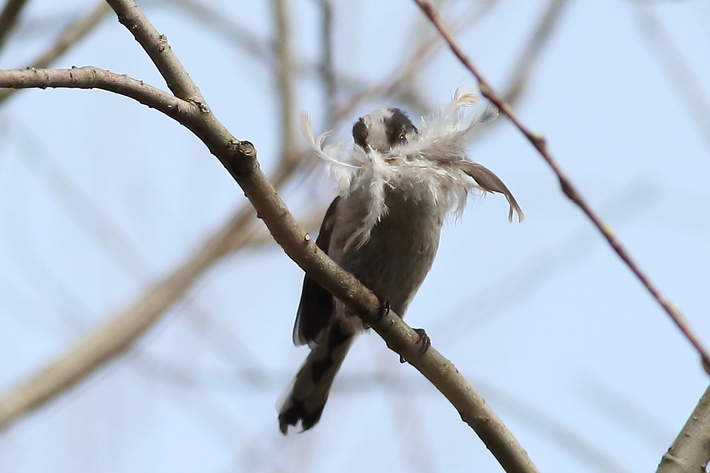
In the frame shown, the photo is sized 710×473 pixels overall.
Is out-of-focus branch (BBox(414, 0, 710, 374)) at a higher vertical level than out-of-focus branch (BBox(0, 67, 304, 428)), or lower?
lower

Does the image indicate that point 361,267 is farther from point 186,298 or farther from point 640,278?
point 640,278

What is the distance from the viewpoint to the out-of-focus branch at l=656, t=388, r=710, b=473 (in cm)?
219

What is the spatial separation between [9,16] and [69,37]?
19.4 inches

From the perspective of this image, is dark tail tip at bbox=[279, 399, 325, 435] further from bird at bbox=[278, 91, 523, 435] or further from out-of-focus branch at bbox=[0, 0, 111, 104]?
out-of-focus branch at bbox=[0, 0, 111, 104]

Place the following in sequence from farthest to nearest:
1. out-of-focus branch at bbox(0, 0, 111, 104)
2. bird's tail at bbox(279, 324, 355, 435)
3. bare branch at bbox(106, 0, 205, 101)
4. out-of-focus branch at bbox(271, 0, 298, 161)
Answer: out-of-focus branch at bbox(271, 0, 298, 161)
bird's tail at bbox(279, 324, 355, 435)
out-of-focus branch at bbox(0, 0, 111, 104)
bare branch at bbox(106, 0, 205, 101)

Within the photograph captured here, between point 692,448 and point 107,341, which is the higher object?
point 107,341

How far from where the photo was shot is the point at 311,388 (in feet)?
13.8

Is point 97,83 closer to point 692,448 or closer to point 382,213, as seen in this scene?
point 382,213

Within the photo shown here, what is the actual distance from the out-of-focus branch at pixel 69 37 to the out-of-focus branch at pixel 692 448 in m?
2.70

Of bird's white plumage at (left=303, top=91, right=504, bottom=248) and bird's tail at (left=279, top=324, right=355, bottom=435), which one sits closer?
bird's white plumage at (left=303, top=91, right=504, bottom=248)

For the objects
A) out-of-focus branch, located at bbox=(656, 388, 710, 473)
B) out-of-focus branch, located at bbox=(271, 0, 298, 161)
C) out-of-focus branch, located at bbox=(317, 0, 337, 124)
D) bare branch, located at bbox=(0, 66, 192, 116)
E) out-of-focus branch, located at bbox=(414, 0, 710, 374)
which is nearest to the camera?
out-of-focus branch, located at bbox=(414, 0, 710, 374)

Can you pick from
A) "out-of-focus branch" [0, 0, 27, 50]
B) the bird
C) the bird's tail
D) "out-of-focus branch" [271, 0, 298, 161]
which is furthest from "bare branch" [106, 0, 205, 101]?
"out-of-focus branch" [271, 0, 298, 161]

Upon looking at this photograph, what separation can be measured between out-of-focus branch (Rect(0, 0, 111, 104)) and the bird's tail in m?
1.89

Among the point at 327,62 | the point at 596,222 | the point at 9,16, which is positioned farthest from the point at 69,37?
the point at 596,222
